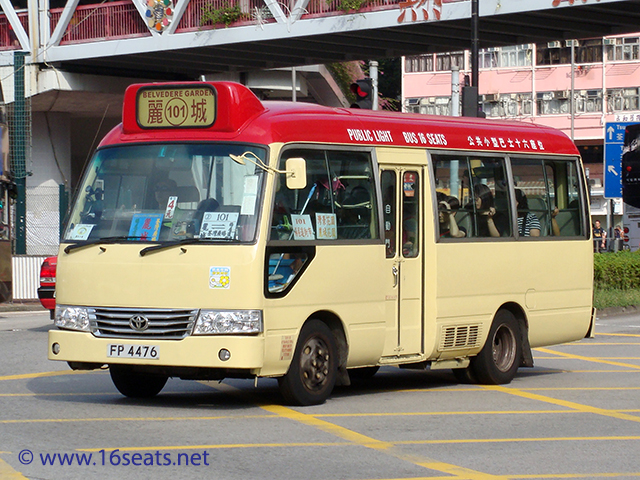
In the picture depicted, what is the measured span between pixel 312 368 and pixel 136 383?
5.47 ft

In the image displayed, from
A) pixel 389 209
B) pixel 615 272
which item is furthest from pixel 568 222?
pixel 615 272

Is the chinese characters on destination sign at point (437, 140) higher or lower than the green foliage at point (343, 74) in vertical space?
lower

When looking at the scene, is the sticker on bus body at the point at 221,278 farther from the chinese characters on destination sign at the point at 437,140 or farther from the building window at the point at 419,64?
the building window at the point at 419,64

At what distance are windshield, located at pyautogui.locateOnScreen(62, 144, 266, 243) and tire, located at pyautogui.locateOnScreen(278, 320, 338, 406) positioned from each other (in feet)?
3.50

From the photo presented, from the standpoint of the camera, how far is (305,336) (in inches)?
395

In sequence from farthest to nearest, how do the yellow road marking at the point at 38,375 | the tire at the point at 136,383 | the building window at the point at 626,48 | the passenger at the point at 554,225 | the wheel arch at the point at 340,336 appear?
1. the building window at the point at 626,48
2. the passenger at the point at 554,225
3. the yellow road marking at the point at 38,375
4. the tire at the point at 136,383
5. the wheel arch at the point at 340,336

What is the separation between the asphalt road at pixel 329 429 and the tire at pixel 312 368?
0.15 metres

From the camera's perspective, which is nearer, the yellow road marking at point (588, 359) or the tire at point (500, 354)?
the tire at point (500, 354)

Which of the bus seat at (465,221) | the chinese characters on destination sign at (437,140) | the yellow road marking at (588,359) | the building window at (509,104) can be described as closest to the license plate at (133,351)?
the chinese characters on destination sign at (437,140)

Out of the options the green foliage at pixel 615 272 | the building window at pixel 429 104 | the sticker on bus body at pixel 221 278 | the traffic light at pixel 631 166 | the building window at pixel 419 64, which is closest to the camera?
the sticker on bus body at pixel 221 278

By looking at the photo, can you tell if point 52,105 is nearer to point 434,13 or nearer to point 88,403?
point 434,13

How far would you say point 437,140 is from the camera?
38.8 feet

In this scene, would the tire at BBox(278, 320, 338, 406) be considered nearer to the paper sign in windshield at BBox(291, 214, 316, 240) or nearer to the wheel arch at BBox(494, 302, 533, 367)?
the paper sign in windshield at BBox(291, 214, 316, 240)

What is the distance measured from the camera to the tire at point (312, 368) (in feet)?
32.6
